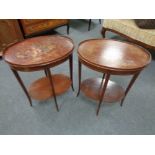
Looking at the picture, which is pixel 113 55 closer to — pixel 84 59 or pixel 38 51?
pixel 84 59

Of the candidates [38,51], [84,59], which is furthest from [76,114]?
[38,51]

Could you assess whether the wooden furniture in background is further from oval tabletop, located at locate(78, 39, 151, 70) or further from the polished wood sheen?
oval tabletop, located at locate(78, 39, 151, 70)

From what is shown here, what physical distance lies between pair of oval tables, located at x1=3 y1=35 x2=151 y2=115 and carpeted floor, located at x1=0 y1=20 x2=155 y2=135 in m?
0.13

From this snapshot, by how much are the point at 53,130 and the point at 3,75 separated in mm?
1207

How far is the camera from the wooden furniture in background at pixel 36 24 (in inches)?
97.0

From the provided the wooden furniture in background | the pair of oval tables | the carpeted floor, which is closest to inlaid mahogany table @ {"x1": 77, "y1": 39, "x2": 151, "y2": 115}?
the pair of oval tables

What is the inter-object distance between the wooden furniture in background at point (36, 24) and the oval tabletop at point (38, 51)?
3.59ft

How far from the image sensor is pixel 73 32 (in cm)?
318

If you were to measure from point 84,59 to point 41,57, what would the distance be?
0.37m

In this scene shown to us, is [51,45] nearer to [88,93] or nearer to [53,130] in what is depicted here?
[88,93]

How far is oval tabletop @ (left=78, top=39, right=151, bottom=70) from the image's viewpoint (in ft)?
3.96

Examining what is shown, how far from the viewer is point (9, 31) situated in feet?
7.85
